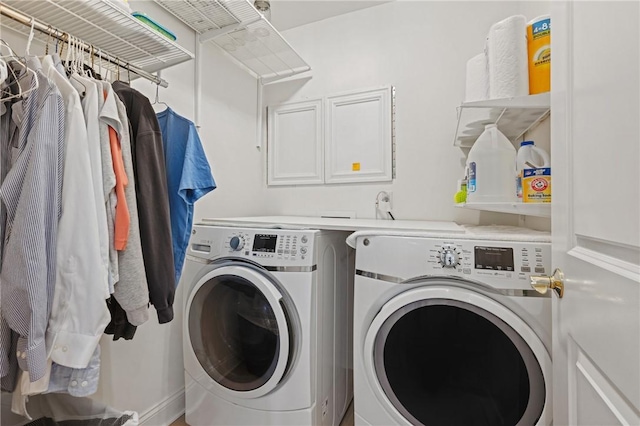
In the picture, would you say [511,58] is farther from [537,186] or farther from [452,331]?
[452,331]

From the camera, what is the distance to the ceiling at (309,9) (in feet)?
6.75

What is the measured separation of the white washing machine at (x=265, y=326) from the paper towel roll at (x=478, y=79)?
87 cm

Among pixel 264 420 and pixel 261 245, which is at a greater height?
pixel 261 245

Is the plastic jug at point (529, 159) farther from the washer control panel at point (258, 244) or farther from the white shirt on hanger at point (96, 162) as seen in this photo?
the white shirt on hanger at point (96, 162)

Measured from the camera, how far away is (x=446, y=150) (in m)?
1.88

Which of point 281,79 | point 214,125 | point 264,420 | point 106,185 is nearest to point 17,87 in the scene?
point 106,185

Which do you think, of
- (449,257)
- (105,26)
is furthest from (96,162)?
(449,257)

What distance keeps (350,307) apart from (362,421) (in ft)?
1.77

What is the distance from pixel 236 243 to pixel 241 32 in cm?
130

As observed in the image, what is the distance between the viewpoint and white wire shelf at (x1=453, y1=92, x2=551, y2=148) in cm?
102

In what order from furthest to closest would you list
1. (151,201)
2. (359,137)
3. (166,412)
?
(359,137), (166,412), (151,201)

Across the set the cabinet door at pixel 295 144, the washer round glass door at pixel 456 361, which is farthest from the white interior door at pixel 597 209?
the cabinet door at pixel 295 144

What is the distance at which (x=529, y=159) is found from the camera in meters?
1.10

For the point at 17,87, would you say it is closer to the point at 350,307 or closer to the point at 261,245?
the point at 261,245
